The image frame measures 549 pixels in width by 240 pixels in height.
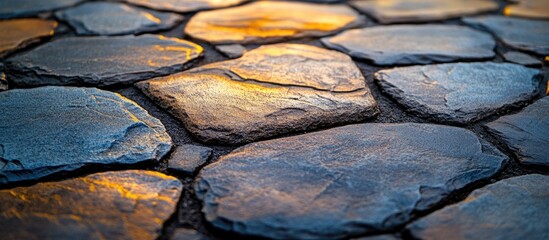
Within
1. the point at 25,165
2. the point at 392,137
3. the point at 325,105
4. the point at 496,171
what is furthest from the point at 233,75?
the point at 496,171

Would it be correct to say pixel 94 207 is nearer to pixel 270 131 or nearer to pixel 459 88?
pixel 270 131

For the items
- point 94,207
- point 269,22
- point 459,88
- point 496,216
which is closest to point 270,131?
point 94,207

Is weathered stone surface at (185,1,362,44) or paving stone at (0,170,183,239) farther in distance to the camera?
weathered stone surface at (185,1,362,44)

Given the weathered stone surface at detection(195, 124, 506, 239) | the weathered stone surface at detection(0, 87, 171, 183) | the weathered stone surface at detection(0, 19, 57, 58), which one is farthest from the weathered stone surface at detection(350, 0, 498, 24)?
the weathered stone surface at detection(0, 19, 57, 58)

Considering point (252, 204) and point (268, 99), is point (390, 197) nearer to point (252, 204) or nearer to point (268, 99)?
point (252, 204)

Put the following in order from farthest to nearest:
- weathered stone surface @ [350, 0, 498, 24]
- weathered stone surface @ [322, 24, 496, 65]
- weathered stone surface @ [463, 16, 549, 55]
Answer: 1. weathered stone surface @ [350, 0, 498, 24]
2. weathered stone surface @ [463, 16, 549, 55]
3. weathered stone surface @ [322, 24, 496, 65]

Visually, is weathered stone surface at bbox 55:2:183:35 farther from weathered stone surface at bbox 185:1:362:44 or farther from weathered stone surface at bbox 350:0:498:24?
weathered stone surface at bbox 350:0:498:24
